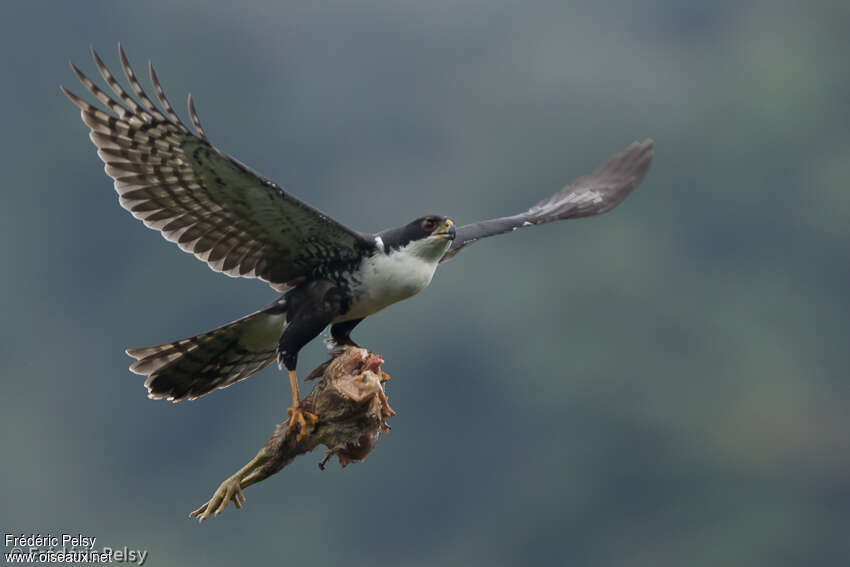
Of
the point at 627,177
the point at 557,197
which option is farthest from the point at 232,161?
→ the point at 627,177

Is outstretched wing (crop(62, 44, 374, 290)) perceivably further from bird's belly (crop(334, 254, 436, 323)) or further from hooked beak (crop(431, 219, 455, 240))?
hooked beak (crop(431, 219, 455, 240))

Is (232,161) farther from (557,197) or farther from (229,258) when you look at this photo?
(557,197)

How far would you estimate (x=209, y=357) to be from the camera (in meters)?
7.03

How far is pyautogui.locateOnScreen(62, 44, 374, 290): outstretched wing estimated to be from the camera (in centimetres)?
641

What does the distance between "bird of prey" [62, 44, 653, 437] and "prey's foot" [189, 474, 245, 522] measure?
50 centimetres

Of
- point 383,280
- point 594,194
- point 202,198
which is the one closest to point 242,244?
point 202,198

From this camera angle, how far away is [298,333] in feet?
22.2

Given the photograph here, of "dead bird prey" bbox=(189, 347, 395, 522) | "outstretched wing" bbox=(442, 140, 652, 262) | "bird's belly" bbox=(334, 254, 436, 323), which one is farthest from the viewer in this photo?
"outstretched wing" bbox=(442, 140, 652, 262)

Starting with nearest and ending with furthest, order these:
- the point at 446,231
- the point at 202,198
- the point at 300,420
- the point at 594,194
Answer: the point at 300,420
the point at 202,198
the point at 446,231
the point at 594,194

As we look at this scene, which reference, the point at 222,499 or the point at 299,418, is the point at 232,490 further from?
the point at 299,418

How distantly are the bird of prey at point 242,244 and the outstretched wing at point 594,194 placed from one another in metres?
1.23

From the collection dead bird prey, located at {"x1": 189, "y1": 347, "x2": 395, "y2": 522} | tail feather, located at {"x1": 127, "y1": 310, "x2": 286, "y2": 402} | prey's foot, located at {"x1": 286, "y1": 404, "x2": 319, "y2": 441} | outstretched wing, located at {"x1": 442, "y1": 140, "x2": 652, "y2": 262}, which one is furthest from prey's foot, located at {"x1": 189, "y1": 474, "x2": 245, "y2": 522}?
outstretched wing, located at {"x1": 442, "y1": 140, "x2": 652, "y2": 262}

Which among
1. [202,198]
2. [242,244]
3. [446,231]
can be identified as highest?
[202,198]

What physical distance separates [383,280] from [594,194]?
3.49 m
